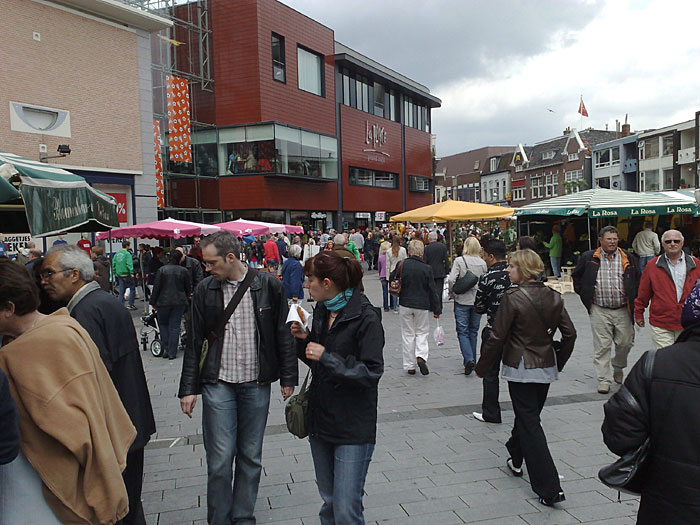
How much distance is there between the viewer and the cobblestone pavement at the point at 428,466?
370 centimetres

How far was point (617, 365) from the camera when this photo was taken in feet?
21.4

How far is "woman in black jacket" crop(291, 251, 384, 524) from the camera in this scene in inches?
111

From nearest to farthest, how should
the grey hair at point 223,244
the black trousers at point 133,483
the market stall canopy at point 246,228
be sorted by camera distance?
1. the black trousers at point 133,483
2. the grey hair at point 223,244
3. the market stall canopy at point 246,228

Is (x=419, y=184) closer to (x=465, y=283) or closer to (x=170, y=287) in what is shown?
(x=170, y=287)

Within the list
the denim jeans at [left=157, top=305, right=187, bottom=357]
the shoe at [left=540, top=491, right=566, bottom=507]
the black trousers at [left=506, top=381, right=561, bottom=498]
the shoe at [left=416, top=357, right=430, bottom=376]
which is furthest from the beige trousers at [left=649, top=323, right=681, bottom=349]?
the denim jeans at [left=157, top=305, right=187, bottom=357]

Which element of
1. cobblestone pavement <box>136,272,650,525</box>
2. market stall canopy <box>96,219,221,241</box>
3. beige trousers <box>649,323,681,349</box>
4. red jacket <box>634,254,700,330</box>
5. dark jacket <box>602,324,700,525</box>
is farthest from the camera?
market stall canopy <box>96,219,221,241</box>

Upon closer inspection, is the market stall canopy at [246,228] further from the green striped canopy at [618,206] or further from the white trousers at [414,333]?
the white trousers at [414,333]

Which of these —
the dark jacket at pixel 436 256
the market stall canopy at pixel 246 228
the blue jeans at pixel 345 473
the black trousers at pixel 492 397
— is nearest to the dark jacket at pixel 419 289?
the black trousers at pixel 492 397

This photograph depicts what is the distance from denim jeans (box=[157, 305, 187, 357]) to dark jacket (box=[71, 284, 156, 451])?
227 inches

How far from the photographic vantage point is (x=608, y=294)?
6.20 meters

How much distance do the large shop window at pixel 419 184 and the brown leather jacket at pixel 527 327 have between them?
141 feet

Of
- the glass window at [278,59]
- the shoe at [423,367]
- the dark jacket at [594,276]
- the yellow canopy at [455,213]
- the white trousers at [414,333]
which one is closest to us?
Answer: the dark jacket at [594,276]

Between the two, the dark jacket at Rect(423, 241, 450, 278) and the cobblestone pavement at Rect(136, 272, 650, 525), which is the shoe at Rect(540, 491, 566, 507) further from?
the dark jacket at Rect(423, 241, 450, 278)

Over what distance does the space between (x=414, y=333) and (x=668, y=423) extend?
17.7 ft
